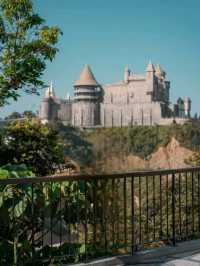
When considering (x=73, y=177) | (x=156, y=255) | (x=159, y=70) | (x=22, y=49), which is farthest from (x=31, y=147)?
(x=159, y=70)

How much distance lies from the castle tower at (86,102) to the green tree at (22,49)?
219 feet

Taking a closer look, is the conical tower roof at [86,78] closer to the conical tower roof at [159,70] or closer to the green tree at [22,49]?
the conical tower roof at [159,70]

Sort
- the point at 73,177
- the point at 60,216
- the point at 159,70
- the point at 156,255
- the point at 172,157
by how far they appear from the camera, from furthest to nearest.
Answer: the point at 159,70 → the point at 172,157 → the point at 156,255 → the point at 60,216 → the point at 73,177

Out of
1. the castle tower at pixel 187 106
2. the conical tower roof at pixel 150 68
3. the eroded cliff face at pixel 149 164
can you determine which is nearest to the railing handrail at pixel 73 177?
the eroded cliff face at pixel 149 164

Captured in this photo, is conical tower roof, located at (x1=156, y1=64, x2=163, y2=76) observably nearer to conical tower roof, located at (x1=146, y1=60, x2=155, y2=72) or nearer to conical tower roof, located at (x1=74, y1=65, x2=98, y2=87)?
conical tower roof, located at (x1=146, y1=60, x2=155, y2=72)

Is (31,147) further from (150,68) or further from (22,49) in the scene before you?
(150,68)

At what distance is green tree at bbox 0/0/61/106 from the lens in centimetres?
966

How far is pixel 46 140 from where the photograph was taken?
11891 millimetres

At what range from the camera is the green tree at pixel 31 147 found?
11461 millimetres

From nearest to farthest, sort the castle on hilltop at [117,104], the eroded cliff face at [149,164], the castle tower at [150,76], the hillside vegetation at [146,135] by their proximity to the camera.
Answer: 1. the eroded cliff face at [149,164]
2. the hillside vegetation at [146,135]
3. the castle on hilltop at [117,104]
4. the castle tower at [150,76]

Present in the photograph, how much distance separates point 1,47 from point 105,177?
8.00 metres

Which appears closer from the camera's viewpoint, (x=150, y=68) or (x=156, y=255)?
(x=156, y=255)

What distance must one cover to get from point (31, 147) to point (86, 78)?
7606 cm

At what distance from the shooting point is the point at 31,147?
38.1 ft
